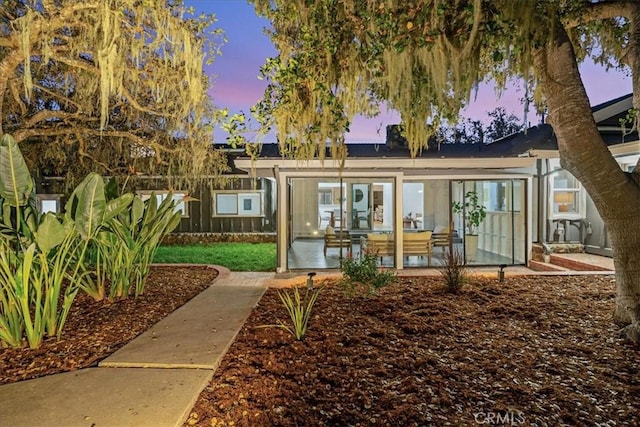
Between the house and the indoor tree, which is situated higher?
the indoor tree

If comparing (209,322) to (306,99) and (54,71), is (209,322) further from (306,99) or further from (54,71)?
(54,71)

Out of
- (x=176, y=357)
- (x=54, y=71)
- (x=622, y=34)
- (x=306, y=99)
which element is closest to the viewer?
(x=176, y=357)

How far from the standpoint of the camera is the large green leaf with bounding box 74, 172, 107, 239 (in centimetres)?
368

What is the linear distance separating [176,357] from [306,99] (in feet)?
10.1

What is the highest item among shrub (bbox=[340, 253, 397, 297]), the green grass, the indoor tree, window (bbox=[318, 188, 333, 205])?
the indoor tree

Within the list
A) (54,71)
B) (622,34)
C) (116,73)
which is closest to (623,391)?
(622,34)

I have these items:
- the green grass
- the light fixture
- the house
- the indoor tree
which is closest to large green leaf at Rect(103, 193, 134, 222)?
the indoor tree

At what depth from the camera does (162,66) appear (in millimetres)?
5895

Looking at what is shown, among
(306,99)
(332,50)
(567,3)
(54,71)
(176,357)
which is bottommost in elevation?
(176,357)

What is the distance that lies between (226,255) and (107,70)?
6928 millimetres

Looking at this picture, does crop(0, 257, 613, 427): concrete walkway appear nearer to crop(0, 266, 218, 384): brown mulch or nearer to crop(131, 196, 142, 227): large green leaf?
crop(0, 266, 218, 384): brown mulch

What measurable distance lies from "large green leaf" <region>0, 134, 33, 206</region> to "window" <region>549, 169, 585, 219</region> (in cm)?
1021

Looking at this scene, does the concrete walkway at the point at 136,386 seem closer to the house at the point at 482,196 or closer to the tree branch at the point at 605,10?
the house at the point at 482,196

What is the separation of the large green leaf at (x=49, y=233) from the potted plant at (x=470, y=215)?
8.04 metres
